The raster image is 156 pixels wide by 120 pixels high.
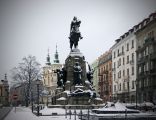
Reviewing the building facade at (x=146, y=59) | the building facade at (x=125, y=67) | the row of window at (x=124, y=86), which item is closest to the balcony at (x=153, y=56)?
the building facade at (x=146, y=59)

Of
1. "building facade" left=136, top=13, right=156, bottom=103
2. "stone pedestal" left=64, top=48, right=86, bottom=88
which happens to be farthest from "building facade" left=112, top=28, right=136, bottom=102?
"stone pedestal" left=64, top=48, right=86, bottom=88

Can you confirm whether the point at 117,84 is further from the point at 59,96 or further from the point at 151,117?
the point at 151,117

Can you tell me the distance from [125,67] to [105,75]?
14.9 m

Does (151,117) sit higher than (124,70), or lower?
lower

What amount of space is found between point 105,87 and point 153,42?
2659 centimetres

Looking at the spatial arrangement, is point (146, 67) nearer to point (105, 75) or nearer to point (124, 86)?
point (124, 86)

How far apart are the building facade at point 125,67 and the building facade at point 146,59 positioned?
2269mm

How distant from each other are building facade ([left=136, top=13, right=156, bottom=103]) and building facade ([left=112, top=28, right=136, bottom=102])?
7.44 feet

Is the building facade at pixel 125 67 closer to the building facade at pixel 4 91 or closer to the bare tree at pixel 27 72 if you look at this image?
the bare tree at pixel 27 72

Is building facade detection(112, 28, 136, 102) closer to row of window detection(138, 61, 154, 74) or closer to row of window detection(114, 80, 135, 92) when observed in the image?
row of window detection(114, 80, 135, 92)

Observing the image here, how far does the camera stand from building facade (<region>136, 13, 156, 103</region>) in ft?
139

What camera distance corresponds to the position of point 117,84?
→ 57.1 meters

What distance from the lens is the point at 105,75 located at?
222 feet

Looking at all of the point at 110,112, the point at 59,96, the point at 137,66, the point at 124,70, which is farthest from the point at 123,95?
the point at 110,112
